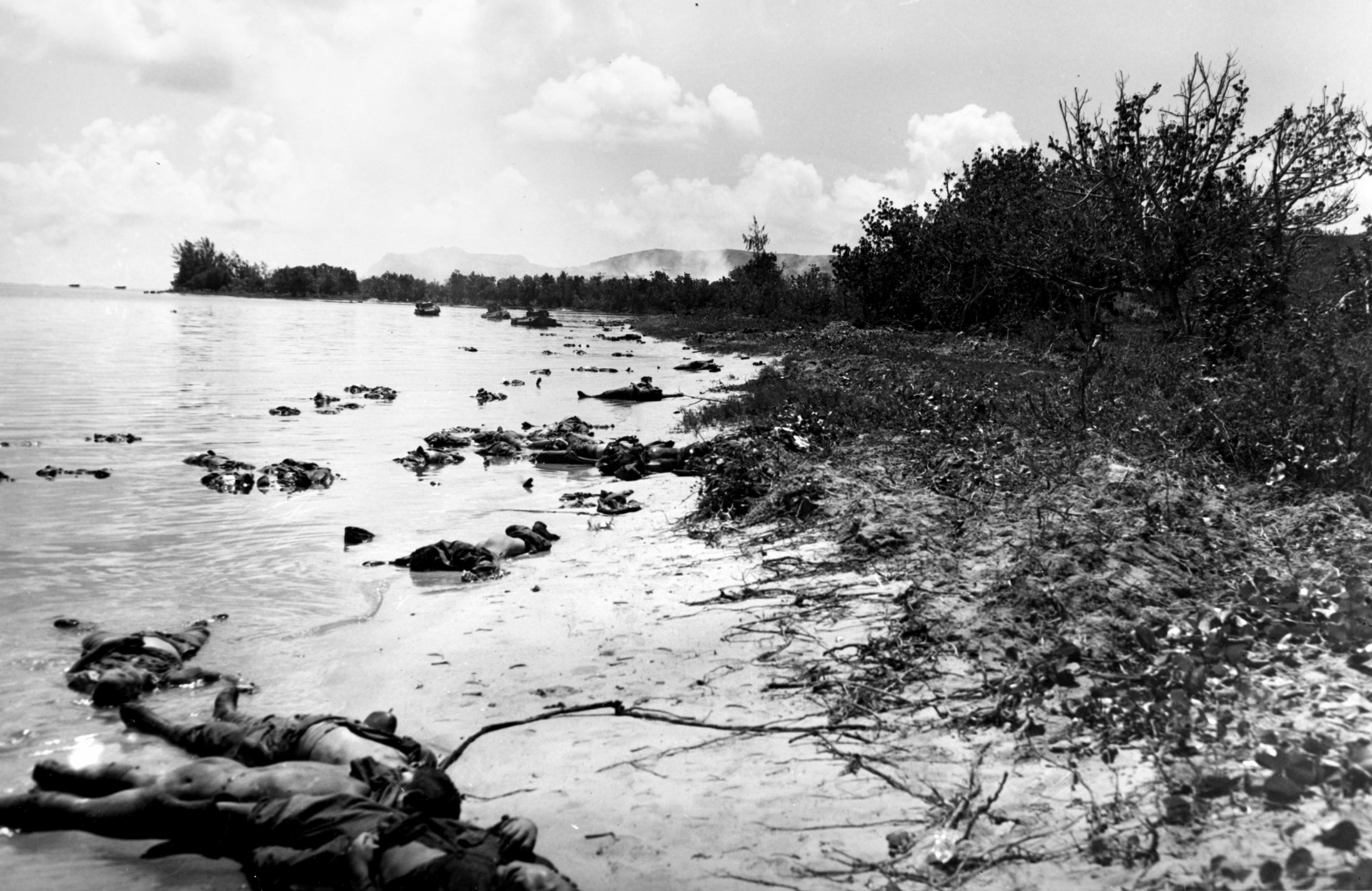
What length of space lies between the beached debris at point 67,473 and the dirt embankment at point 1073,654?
8.07 m

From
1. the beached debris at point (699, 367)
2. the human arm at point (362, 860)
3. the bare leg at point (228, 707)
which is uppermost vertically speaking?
the beached debris at point (699, 367)

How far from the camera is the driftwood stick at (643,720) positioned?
381 centimetres

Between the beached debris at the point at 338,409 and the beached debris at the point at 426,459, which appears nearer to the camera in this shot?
the beached debris at the point at 426,459

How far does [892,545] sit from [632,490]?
15.4 ft

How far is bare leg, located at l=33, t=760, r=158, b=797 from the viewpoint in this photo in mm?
3674

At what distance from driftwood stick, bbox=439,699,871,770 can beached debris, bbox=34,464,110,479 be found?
926cm

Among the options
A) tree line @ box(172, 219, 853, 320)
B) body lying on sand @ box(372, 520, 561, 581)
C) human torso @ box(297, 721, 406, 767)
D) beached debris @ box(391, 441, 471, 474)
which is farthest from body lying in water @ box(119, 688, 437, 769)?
tree line @ box(172, 219, 853, 320)

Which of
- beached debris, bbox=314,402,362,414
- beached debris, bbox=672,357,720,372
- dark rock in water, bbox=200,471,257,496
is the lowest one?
dark rock in water, bbox=200,471,257,496

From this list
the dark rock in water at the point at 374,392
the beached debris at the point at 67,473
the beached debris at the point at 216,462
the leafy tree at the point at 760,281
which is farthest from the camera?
the leafy tree at the point at 760,281

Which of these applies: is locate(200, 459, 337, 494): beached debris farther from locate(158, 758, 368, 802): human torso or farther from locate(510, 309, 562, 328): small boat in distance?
locate(510, 309, 562, 328): small boat in distance

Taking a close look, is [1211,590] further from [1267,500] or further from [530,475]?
[530,475]

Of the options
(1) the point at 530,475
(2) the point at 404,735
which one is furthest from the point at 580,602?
(1) the point at 530,475

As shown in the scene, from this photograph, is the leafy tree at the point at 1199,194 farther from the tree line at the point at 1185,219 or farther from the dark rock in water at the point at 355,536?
the dark rock in water at the point at 355,536

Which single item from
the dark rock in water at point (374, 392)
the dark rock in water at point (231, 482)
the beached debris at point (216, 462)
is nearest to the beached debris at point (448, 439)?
the beached debris at point (216, 462)
